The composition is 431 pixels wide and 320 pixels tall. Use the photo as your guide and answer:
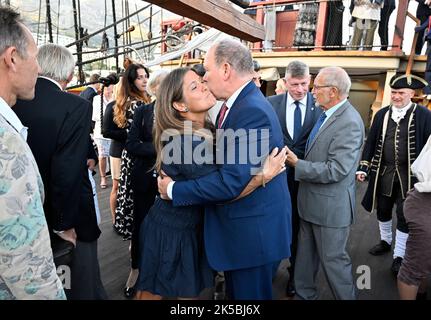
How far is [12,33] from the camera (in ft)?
3.34

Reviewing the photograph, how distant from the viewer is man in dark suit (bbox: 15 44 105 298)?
148cm

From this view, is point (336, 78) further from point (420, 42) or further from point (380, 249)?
point (420, 42)

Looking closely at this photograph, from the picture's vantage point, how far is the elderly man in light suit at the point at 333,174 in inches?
75.7

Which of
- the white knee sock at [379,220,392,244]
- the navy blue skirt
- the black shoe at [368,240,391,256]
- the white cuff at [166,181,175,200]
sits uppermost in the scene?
the white cuff at [166,181,175,200]

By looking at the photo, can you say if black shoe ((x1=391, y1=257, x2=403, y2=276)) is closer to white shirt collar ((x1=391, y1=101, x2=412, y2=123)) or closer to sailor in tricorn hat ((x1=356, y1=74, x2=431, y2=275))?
sailor in tricorn hat ((x1=356, y1=74, x2=431, y2=275))

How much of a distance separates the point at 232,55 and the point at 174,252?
101 cm

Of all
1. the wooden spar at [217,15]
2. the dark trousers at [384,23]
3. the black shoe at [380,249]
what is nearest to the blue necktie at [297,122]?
the wooden spar at [217,15]

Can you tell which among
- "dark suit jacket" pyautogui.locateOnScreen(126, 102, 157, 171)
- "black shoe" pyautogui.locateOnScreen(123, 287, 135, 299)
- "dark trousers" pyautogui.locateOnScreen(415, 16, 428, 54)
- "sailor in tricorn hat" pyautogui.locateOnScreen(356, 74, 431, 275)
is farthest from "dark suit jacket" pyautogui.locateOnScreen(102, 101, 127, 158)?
"dark trousers" pyautogui.locateOnScreen(415, 16, 428, 54)

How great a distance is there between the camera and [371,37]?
6.44 meters

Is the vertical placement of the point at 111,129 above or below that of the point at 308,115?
below

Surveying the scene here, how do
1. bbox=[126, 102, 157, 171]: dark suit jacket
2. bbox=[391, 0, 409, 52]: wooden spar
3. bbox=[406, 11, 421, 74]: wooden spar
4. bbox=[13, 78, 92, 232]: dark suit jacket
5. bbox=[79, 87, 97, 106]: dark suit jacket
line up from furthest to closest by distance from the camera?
bbox=[391, 0, 409, 52]: wooden spar → bbox=[406, 11, 421, 74]: wooden spar → bbox=[79, 87, 97, 106]: dark suit jacket → bbox=[126, 102, 157, 171]: dark suit jacket → bbox=[13, 78, 92, 232]: dark suit jacket

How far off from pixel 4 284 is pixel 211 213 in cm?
90

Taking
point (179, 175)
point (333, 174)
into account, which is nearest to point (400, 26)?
point (333, 174)

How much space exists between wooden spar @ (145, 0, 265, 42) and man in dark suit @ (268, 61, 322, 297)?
67 centimetres
